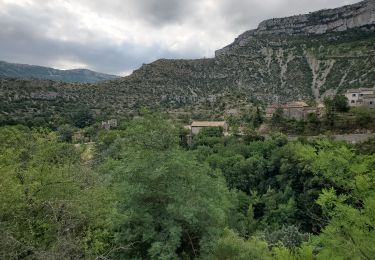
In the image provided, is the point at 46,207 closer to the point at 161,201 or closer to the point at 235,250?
the point at 161,201

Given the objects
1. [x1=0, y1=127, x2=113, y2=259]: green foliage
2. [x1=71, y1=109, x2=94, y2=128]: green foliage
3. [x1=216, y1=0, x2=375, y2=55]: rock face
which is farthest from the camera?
[x1=216, y1=0, x2=375, y2=55]: rock face

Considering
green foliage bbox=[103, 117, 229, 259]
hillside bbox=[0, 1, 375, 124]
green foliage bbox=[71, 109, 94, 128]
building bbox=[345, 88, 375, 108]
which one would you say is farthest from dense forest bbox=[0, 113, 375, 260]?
hillside bbox=[0, 1, 375, 124]

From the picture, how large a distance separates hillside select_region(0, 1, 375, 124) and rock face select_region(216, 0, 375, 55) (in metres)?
0.39

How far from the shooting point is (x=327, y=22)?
5630 inches

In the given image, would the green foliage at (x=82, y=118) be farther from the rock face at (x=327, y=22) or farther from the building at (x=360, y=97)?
the rock face at (x=327, y=22)

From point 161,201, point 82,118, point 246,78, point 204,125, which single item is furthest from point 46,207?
point 246,78

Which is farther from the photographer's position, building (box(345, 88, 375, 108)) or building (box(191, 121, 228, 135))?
building (box(191, 121, 228, 135))

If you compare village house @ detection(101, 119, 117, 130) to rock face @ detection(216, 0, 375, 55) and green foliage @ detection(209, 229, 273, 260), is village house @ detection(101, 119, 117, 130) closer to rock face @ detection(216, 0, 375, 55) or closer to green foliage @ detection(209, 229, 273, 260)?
green foliage @ detection(209, 229, 273, 260)

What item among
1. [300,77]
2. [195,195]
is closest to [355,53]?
[300,77]

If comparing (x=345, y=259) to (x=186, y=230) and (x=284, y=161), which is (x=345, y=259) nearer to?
(x=186, y=230)

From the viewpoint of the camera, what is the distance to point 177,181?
12703mm

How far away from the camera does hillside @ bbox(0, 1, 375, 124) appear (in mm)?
84188

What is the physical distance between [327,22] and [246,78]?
5495 centimetres

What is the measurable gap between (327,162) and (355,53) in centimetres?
11443
